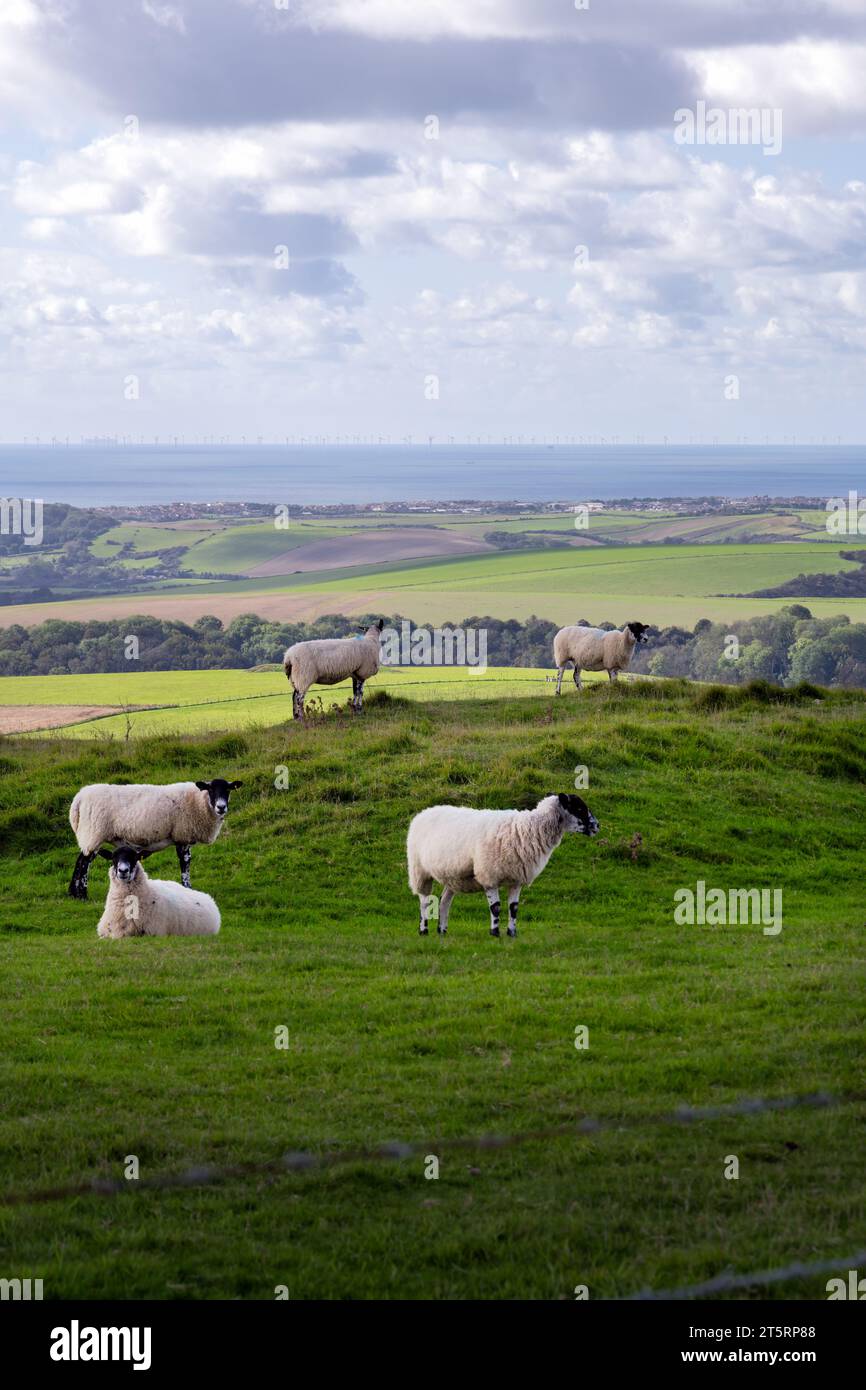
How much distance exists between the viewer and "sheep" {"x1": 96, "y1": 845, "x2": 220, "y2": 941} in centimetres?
1877

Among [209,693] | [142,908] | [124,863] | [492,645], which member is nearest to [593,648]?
[209,693]

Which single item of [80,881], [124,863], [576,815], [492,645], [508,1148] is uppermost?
[576,815]

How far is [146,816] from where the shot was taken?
21.8m

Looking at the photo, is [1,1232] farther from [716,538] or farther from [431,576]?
[716,538]

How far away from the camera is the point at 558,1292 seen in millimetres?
7355

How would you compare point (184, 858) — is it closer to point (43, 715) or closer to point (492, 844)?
point (492, 844)

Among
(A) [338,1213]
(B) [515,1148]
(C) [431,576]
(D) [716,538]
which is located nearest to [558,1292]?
(A) [338,1213]

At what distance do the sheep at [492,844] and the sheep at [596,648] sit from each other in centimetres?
2054

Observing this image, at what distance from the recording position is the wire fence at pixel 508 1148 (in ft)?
24.3

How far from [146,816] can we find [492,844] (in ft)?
22.5

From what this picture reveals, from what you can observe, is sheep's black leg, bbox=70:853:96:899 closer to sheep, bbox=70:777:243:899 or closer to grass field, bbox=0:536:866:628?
sheep, bbox=70:777:243:899

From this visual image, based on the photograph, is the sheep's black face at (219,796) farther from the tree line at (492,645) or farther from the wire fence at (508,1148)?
the tree line at (492,645)

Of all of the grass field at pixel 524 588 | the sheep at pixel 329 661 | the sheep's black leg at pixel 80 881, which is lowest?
the sheep's black leg at pixel 80 881

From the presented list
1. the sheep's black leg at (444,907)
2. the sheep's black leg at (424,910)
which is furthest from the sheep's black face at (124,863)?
the sheep's black leg at (444,907)
